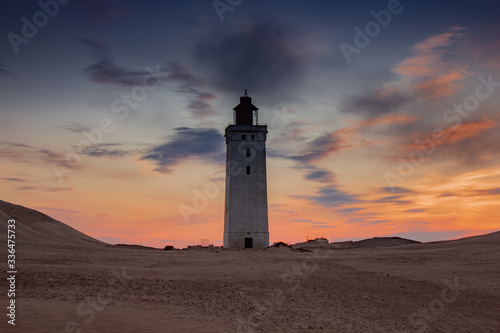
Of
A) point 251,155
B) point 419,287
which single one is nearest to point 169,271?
point 419,287

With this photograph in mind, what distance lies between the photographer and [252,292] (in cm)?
2409

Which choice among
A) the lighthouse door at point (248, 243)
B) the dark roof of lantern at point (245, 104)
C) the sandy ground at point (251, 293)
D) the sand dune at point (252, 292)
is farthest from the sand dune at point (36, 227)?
the dark roof of lantern at point (245, 104)

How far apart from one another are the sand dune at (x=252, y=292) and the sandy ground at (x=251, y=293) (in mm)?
50

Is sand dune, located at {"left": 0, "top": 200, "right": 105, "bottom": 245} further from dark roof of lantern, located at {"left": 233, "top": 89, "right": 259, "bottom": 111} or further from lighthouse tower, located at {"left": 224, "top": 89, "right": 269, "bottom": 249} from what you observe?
dark roof of lantern, located at {"left": 233, "top": 89, "right": 259, "bottom": 111}

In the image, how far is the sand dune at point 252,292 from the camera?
18609 millimetres

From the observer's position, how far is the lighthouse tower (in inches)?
1927

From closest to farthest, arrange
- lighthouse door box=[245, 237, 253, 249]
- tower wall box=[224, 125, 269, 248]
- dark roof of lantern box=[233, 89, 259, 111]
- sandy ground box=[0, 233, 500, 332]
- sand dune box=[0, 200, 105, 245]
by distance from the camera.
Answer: sandy ground box=[0, 233, 500, 332], sand dune box=[0, 200, 105, 245], lighthouse door box=[245, 237, 253, 249], tower wall box=[224, 125, 269, 248], dark roof of lantern box=[233, 89, 259, 111]

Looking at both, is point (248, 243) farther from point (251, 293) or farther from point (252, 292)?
point (251, 293)

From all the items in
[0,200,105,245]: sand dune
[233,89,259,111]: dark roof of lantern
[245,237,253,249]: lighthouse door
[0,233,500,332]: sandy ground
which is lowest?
[0,233,500,332]: sandy ground

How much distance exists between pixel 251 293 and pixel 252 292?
0.64 feet

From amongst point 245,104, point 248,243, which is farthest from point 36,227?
point 245,104

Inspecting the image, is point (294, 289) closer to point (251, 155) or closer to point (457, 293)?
point (457, 293)

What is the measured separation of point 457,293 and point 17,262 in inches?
1024

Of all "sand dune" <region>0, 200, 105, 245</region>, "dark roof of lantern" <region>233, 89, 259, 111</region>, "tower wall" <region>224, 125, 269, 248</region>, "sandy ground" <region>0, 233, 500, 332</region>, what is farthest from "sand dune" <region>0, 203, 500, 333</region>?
"dark roof of lantern" <region>233, 89, 259, 111</region>
